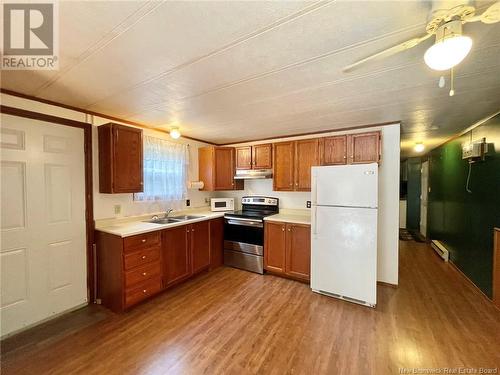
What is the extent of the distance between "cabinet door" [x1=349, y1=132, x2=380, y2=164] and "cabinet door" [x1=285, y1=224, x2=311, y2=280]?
1226mm

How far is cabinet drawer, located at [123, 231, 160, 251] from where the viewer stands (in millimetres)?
2430

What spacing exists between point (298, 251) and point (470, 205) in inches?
105

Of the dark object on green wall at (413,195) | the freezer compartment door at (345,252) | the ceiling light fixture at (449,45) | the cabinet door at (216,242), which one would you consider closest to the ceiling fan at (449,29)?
the ceiling light fixture at (449,45)

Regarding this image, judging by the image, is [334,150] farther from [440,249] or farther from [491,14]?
[440,249]

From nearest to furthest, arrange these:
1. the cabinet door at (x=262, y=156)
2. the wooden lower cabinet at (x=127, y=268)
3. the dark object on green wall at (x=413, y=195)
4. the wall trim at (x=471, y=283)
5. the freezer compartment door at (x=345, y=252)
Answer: the wooden lower cabinet at (x=127, y=268) → the freezer compartment door at (x=345, y=252) → the wall trim at (x=471, y=283) → the cabinet door at (x=262, y=156) → the dark object on green wall at (x=413, y=195)

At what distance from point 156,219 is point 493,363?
3839mm

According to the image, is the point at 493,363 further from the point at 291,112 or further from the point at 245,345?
the point at 291,112

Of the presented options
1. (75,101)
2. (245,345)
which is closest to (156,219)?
(75,101)

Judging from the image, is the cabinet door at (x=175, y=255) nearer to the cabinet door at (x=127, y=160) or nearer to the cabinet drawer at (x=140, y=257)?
the cabinet drawer at (x=140, y=257)

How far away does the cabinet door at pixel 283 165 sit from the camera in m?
3.54

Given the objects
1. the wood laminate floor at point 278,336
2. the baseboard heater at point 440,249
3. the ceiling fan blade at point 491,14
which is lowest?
the wood laminate floor at point 278,336

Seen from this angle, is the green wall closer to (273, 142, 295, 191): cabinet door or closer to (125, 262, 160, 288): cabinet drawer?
(273, 142, 295, 191): cabinet door

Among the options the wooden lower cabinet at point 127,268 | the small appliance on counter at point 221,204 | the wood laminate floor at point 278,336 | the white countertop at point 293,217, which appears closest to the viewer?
the wood laminate floor at point 278,336

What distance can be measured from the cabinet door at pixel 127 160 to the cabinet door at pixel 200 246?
103cm
